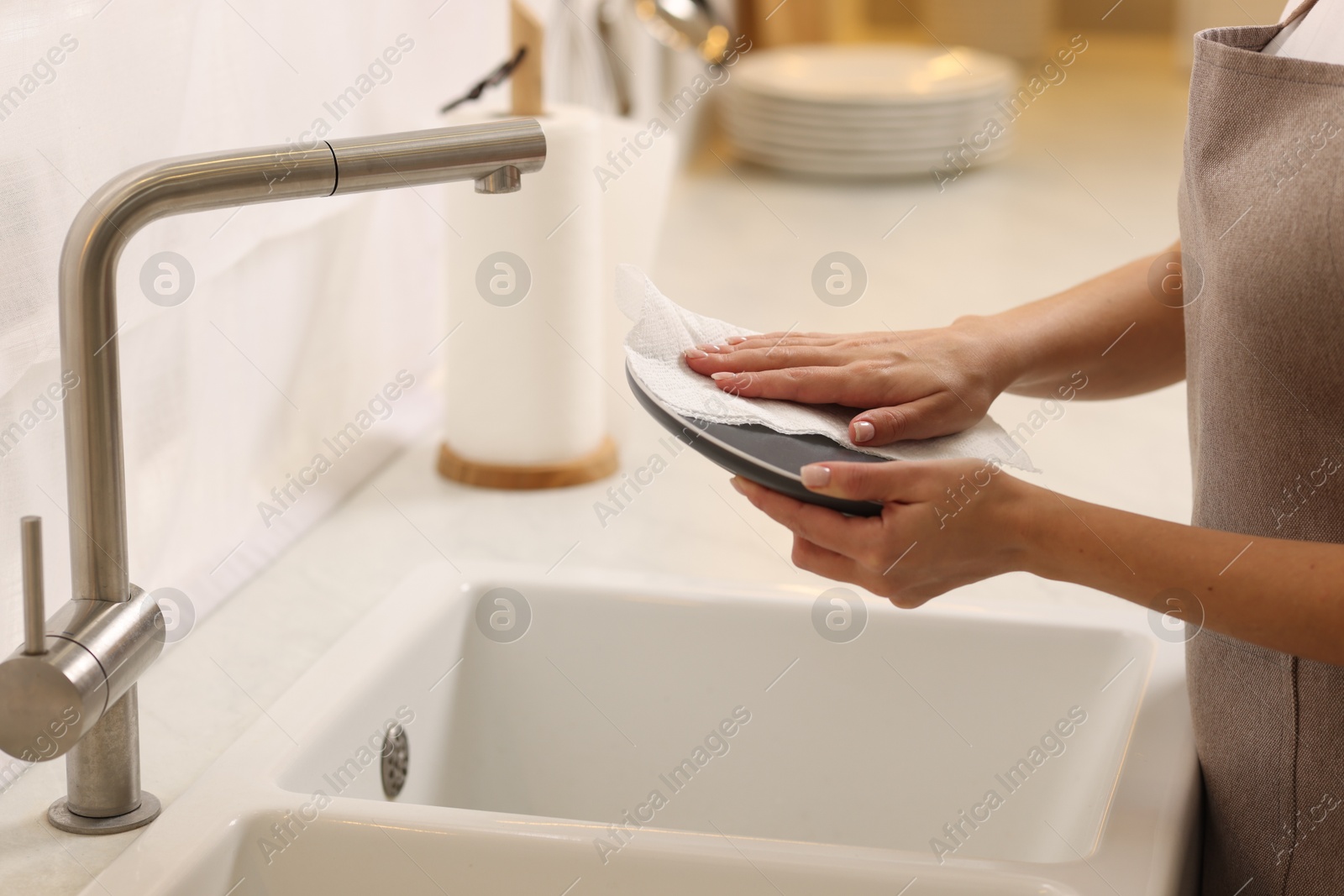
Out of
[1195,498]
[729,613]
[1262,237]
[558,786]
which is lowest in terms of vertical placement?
[558,786]

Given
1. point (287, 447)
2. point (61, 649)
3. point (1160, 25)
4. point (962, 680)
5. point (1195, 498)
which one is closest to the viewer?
point (61, 649)

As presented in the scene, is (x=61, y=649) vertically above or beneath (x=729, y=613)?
above

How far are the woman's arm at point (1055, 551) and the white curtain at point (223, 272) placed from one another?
14.6 inches

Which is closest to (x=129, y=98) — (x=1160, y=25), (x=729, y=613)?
(x=729, y=613)

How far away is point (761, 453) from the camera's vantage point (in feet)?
2.05

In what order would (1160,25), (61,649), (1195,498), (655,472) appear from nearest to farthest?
(61,649), (1195,498), (655,472), (1160,25)

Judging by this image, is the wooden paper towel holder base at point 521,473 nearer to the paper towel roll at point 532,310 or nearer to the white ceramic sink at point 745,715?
the paper towel roll at point 532,310

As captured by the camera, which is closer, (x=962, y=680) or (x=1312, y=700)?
(x=1312, y=700)

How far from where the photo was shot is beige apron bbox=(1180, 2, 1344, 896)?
1.92 ft

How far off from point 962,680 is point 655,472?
1.23 ft

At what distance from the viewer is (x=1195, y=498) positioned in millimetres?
703

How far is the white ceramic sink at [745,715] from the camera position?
2.49 feet

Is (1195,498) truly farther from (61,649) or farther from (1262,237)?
(61,649)

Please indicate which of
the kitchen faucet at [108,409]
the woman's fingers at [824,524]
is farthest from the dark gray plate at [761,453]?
the kitchen faucet at [108,409]
